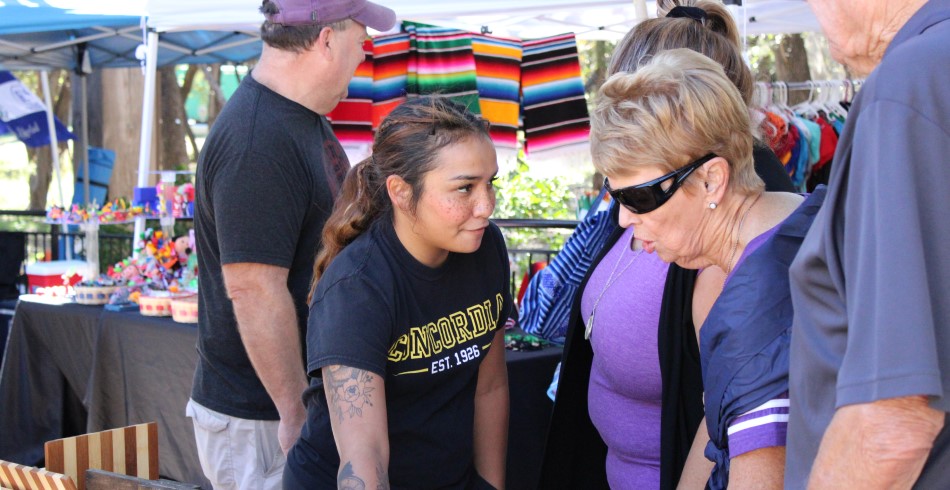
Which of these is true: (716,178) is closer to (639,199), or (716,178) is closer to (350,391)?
(639,199)

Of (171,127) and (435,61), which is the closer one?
(435,61)

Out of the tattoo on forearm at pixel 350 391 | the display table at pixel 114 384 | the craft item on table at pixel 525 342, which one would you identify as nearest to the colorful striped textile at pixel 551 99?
the craft item on table at pixel 525 342

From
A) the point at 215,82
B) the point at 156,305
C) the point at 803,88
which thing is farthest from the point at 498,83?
the point at 215,82

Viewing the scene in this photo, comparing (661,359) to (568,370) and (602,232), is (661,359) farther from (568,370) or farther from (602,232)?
(602,232)

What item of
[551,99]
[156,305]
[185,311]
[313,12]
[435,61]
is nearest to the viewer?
[313,12]

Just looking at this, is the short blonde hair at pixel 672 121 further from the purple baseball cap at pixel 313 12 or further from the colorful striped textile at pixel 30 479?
the colorful striped textile at pixel 30 479

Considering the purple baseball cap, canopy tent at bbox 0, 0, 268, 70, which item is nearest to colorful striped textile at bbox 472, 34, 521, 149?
canopy tent at bbox 0, 0, 268, 70

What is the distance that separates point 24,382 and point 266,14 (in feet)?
11.1

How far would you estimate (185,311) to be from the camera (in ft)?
14.4

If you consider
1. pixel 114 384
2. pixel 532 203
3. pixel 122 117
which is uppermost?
pixel 122 117

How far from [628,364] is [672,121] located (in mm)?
692

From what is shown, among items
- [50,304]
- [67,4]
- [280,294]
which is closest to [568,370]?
[280,294]

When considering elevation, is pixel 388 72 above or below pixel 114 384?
above

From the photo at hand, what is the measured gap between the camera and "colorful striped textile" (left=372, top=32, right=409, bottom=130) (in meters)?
5.63
